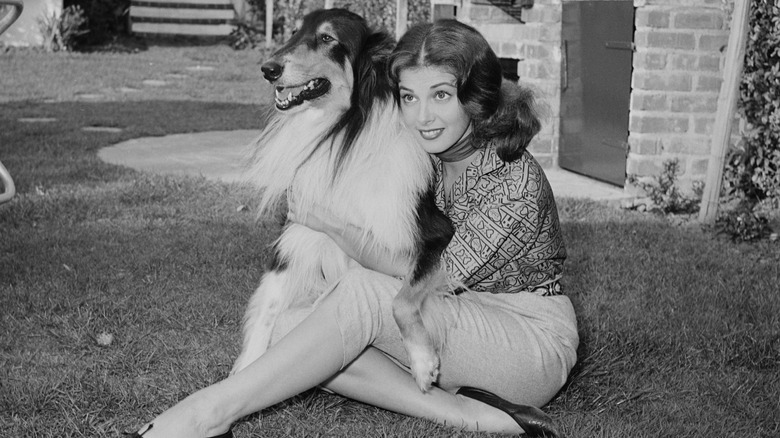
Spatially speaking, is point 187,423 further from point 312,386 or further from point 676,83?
point 676,83

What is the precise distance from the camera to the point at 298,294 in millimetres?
3113

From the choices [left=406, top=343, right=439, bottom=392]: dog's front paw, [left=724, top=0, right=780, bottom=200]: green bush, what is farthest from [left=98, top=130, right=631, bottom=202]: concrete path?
[left=406, top=343, right=439, bottom=392]: dog's front paw

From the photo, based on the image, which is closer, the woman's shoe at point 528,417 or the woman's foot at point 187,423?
the woman's foot at point 187,423

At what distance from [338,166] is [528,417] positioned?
95cm

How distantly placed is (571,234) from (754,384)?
1.99 metres

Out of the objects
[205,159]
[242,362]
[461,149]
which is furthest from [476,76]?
[205,159]

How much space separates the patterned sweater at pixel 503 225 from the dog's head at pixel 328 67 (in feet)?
1.50

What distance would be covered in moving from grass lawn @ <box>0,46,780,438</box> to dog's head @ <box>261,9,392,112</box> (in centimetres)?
97

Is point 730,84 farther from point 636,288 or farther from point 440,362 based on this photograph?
point 440,362

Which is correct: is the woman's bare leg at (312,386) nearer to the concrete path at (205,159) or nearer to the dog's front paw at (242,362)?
the dog's front paw at (242,362)

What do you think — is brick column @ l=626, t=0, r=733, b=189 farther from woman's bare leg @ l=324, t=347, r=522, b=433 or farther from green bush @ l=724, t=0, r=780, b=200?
woman's bare leg @ l=324, t=347, r=522, b=433

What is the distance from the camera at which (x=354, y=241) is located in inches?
113

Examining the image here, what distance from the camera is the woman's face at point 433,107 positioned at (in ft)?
8.74

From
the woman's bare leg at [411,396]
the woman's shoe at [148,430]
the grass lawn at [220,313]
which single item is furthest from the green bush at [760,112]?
the woman's shoe at [148,430]
